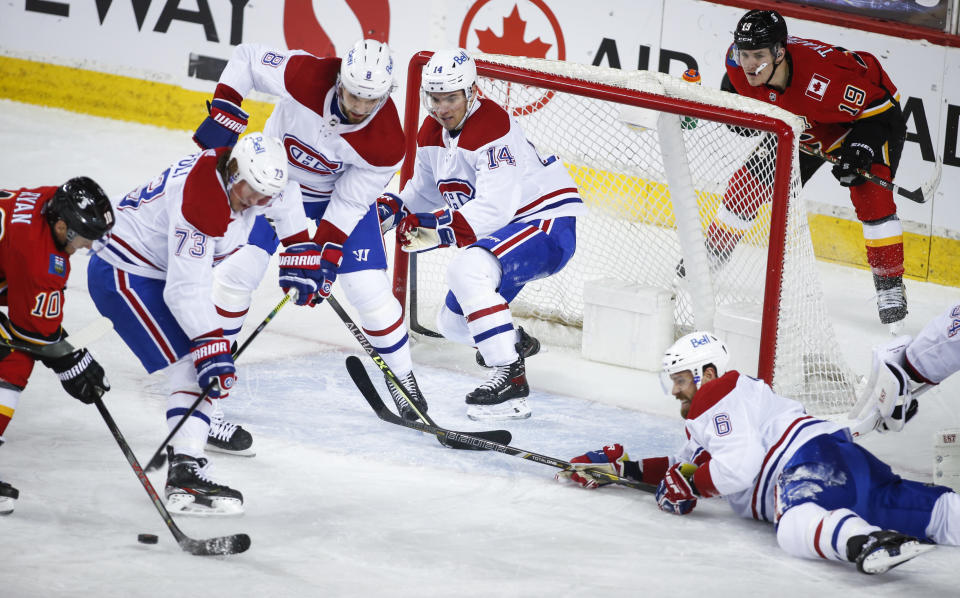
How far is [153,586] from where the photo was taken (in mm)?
2740

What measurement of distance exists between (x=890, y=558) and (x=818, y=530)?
0.61ft

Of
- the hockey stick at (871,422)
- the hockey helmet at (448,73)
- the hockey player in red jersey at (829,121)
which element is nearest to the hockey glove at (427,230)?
the hockey helmet at (448,73)

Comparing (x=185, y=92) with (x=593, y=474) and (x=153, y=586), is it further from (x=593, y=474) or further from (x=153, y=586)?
(x=153, y=586)

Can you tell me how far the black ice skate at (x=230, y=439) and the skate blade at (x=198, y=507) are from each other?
0.47 metres

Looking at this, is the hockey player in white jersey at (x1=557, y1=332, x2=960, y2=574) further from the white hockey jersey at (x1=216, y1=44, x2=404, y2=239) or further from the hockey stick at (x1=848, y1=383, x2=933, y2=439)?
the white hockey jersey at (x1=216, y1=44, x2=404, y2=239)


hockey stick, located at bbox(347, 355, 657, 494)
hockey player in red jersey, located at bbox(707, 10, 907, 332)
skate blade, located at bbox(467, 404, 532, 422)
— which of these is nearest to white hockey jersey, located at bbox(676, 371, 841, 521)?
hockey stick, located at bbox(347, 355, 657, 494)

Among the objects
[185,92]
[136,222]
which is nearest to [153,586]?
[136,222]

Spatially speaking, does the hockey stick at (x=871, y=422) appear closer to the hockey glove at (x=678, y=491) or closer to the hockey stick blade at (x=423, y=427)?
the hockey glove at (x=678, y=491)

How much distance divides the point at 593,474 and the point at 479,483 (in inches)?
12.7

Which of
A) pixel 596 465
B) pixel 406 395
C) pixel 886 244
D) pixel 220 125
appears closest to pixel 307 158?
pixel 220 125

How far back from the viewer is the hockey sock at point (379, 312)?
4.03 m

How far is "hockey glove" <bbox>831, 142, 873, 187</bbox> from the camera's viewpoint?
4.80 meters

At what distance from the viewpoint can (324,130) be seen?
3.96 m

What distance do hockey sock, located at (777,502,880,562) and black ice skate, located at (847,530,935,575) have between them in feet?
0.07
